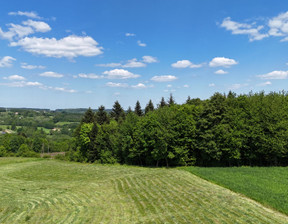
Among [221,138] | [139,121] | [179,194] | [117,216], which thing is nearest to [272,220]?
[179,194]

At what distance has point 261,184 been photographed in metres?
22.2

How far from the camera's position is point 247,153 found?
38.8m

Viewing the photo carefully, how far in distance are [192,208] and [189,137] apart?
2829 centimetres

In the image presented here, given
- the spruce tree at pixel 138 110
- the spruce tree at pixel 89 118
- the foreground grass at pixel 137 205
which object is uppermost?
the spruce tree at pixel 138 110

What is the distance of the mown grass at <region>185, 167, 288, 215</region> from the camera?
1689 centimetres

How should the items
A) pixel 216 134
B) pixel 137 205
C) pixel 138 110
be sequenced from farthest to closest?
pixel 138 110 → pixel 216 134 → pixel 137 205

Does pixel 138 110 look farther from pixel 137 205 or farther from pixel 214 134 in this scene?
pixel 137 205

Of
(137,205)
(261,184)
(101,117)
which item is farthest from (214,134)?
(101,117)

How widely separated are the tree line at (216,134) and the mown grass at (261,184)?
30.9 feet

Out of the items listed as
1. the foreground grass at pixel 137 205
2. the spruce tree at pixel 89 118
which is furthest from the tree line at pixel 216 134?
the foreground grass at pixel 137 205

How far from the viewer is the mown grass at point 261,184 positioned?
16.9 meters

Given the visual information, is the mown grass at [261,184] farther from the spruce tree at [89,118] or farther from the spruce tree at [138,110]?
the spruce tree at [89,118]

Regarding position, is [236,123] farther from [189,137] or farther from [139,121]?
Answer: [139,121]

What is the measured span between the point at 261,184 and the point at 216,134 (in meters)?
17.6
